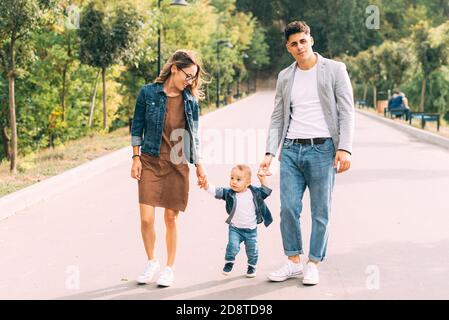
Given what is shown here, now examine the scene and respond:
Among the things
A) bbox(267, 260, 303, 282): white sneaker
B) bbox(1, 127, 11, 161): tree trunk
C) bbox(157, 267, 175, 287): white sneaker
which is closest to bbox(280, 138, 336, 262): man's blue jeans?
bbox(267, 260, 303, 282): white sneaker

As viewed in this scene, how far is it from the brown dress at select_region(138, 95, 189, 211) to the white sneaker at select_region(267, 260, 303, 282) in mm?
841

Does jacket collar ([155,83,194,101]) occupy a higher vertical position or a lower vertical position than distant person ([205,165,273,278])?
higher

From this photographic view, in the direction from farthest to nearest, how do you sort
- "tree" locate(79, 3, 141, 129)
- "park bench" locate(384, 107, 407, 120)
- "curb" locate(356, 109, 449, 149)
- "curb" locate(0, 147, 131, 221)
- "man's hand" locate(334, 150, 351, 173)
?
"park bench" locate(384, 107, 407, 120) < "tree" locate(79, 3, 141, 129) < "curb" locate(356, 109, 449, 149) < "curb" locate(0, 147, 131, 221) < "man's hand" locate(334, 150, 351, 173)

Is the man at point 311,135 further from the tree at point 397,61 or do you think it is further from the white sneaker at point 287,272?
the tree at point 397,61

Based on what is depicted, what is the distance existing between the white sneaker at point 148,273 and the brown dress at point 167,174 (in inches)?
17.7

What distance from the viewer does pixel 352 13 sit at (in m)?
112

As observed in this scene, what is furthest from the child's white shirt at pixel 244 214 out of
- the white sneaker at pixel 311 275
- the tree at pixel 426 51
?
the tree at pixel 426 51

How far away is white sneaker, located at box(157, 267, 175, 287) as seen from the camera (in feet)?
16.9

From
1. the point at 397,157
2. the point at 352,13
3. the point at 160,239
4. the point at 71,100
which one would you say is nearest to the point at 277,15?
the point at 352,13

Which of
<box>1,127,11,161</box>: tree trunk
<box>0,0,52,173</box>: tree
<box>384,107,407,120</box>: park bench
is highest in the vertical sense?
<box>0,0,52,173</box>: tree

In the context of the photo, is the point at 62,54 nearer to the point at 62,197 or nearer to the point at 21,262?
the point at 62,197

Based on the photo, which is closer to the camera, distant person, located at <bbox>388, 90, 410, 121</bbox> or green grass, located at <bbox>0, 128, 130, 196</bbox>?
green grass, located at <bbox>0, 128, 130, 196</bbox>

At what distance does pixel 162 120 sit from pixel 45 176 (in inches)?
253

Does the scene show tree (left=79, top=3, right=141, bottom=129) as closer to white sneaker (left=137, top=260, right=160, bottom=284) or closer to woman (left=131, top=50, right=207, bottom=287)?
woman (left=131, top=50, right=207, bottom=287)
